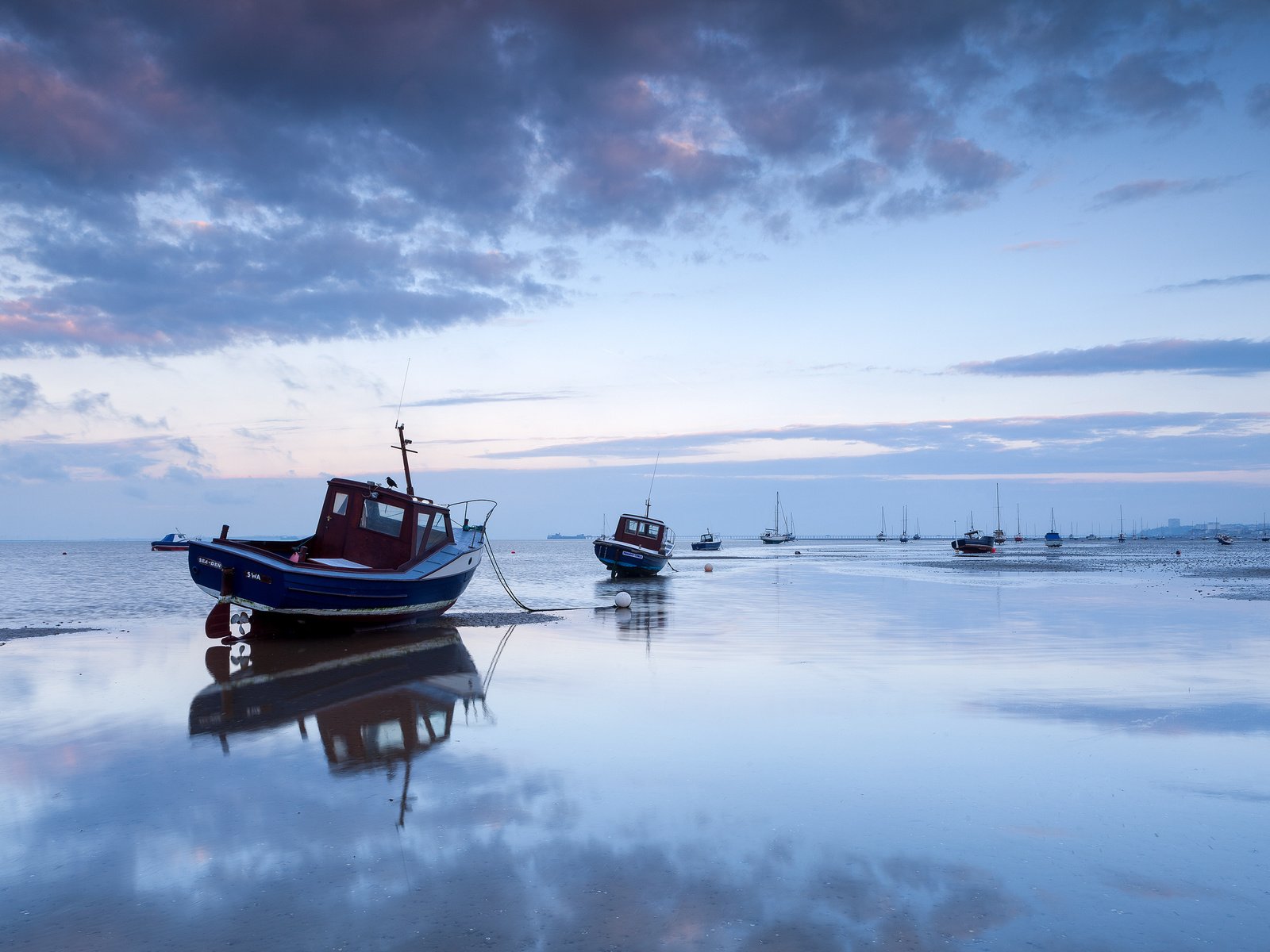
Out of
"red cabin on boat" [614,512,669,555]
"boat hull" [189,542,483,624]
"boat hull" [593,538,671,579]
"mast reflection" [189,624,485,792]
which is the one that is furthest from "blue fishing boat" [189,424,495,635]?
"red cabin on boat" [614,512,669,555]

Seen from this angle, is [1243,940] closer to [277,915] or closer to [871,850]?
[871,850]

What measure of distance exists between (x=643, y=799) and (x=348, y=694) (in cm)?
698

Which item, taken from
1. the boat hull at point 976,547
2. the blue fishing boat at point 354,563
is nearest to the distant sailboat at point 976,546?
the boat hull at point 976,547

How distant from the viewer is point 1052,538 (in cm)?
18012

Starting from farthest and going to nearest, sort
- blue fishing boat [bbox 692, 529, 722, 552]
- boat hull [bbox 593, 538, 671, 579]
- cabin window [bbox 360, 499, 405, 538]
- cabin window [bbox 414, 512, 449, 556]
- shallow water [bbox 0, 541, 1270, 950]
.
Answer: blue fishing boat [bbox 692, 529, 722, 552]
boat hull [bbox 593, 538, 671, 579]
cabin window [bbox 414, 512, 449, 556]
cabin window [bbox 360, 499, 405, 538]
shallow water [bbox 0, 541, 1270, 950]

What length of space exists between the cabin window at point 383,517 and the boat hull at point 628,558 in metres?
24.5

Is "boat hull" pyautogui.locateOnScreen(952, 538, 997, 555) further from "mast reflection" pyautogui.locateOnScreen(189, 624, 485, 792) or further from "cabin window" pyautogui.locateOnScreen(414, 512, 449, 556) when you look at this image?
"mast reflection" pyautogui.locateOnScreen(189, 624, 485, 792)

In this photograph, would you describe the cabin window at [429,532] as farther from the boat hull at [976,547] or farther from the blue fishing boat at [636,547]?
the boat hull at [976,547]

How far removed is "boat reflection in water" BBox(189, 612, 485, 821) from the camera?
980cm

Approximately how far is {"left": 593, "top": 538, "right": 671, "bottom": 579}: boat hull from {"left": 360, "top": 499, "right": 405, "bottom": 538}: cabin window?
24514mm

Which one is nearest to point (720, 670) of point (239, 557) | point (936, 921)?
point (936, 921)

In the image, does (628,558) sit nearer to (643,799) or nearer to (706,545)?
(643,799)

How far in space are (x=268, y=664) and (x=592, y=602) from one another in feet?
55.3

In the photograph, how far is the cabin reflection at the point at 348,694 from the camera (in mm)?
9867
